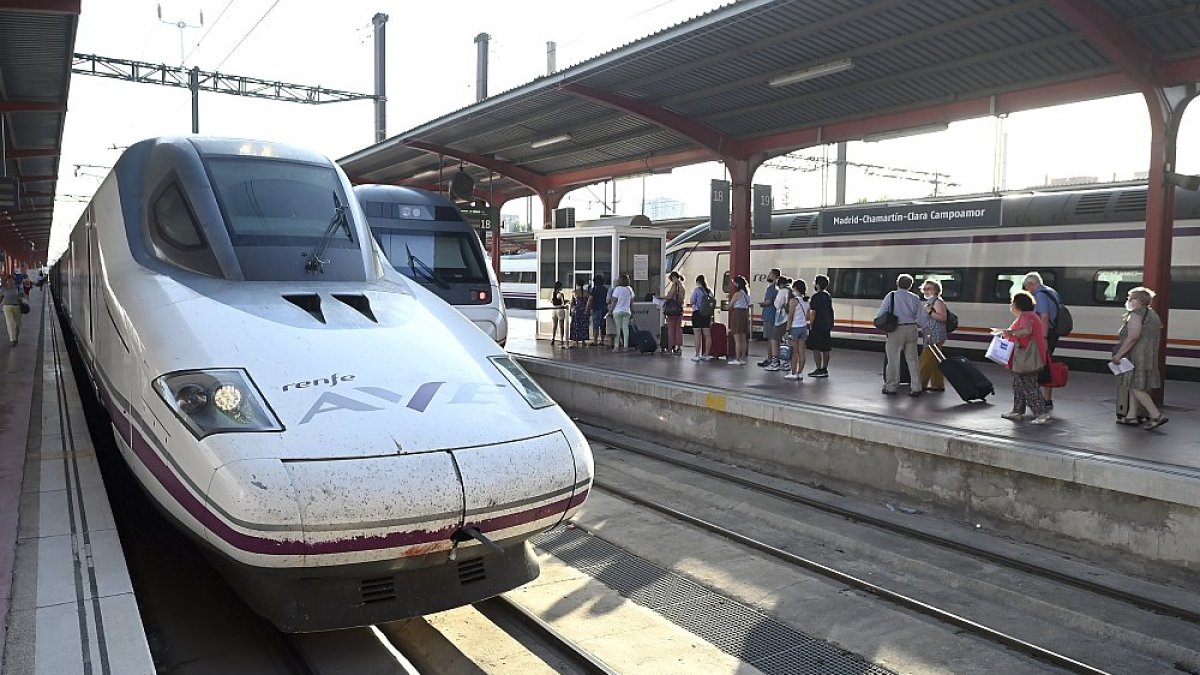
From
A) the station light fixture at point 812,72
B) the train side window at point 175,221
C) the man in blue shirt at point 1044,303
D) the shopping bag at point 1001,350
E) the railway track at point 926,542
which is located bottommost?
the railway track at point 926,542

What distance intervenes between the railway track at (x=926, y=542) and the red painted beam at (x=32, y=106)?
47.5ft

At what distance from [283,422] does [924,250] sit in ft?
49.6

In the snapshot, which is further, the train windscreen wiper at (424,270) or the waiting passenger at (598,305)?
the waiting passenger at (598,305)

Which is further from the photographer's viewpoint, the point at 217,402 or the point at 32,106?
the point at 32,106

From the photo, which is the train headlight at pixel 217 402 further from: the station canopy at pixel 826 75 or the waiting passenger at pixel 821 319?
the waiting passenger at pixel 821 319

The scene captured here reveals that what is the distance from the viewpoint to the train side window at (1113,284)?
45.5 ft

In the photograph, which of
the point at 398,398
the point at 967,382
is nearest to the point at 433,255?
the point at 967,382

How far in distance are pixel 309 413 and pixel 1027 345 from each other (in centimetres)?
757

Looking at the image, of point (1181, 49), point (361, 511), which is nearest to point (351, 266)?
point (361, 511)

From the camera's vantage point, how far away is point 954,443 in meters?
8.28

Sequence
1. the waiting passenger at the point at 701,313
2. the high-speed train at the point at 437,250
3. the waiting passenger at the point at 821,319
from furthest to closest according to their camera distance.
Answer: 1. the waiting passenger at the point at 701,313
2. the waiting passenger at the point at 821,319
3. the high-speed train at the point at 437,250

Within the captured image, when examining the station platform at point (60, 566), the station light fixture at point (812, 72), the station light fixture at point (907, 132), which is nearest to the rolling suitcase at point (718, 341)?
the station light fixture at point (907, 132)

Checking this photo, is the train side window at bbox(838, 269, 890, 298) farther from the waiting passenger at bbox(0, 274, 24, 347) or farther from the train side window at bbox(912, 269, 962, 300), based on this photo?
the waiting passenger at bbox(0, 274, 24, 347)

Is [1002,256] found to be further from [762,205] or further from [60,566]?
[60,566]
